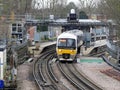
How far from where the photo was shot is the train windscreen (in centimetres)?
3431

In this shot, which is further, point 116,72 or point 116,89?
point 116,72

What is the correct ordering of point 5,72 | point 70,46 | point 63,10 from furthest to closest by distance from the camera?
point 63,10 → point 70,46 → point 5,72

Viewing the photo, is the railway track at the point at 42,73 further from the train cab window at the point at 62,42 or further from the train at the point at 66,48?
the train cab window at the point at 62,42

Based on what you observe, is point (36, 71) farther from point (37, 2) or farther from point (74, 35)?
point (37, 2)

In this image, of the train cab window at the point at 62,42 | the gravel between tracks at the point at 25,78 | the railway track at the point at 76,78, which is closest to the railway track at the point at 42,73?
the gravel between tracks at the point at 25,78

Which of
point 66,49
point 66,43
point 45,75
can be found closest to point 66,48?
point 66,49

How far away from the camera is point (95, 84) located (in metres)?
23.8

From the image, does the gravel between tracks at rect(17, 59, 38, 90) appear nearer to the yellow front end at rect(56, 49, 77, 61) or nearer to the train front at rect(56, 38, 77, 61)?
the yellow front end at rect(56, 49, 77, 61)

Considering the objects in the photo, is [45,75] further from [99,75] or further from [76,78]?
[99,75]

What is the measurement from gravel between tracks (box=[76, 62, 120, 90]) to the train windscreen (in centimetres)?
204

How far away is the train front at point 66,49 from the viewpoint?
112 ft

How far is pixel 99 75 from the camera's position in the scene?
92.6 ft

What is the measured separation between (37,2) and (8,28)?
32981mm

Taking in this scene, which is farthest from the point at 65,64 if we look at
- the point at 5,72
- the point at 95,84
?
the point at 5,72
